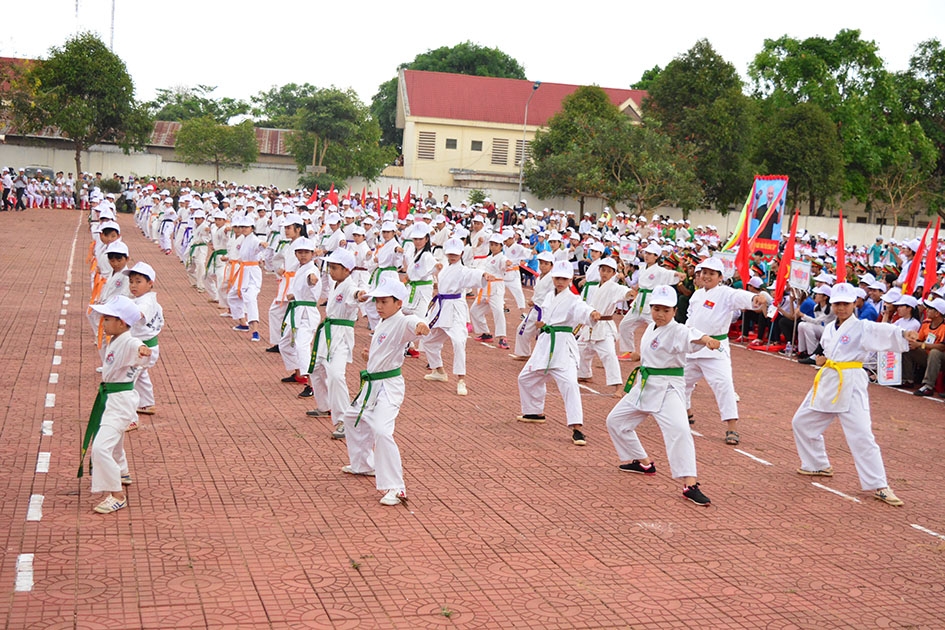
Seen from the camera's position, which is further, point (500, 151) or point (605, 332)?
point (500, 151)

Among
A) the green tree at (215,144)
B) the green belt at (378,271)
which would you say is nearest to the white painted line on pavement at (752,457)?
the green belt at (378,271)

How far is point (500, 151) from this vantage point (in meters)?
56.7

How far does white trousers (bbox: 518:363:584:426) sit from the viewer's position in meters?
10.2

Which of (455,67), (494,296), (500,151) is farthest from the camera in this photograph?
(455,67)

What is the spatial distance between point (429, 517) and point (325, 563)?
1.27 m

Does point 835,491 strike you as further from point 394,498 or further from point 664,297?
point 394,498

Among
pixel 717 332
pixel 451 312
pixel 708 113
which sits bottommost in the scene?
pixel 451 312

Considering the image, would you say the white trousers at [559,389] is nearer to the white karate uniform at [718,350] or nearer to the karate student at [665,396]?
the karate student at [665,396]

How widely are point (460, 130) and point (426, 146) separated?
Result: 2209 millimetres

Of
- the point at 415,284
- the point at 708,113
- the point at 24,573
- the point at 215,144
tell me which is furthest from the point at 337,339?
the point at 215,144

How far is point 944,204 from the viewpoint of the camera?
52062 mm

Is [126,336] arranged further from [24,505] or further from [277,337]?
[277,337]

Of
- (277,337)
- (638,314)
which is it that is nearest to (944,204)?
(638,314)

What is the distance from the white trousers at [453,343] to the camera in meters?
12.7
